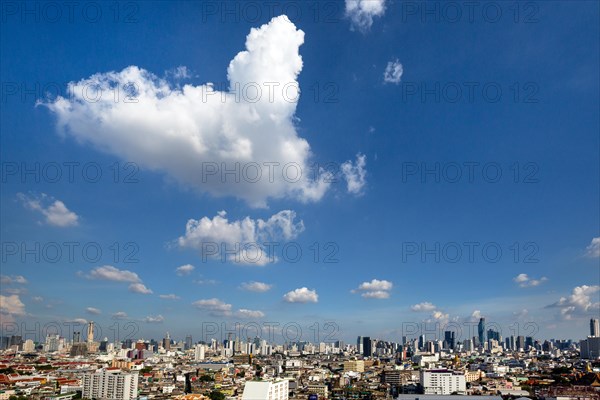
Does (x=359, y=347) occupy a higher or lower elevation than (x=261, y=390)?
lower

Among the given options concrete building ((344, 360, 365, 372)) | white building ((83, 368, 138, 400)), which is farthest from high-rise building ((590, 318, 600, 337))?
white building ((83, 368, 138, 400))

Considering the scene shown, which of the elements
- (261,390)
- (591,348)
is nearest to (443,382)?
(261,390)

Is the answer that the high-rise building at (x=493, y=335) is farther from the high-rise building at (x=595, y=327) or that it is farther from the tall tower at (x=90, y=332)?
the tall tower at (x=90, y=332)

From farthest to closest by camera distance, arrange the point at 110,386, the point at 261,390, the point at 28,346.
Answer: the point at 28,346, the point at 110,386, the point at 261,390

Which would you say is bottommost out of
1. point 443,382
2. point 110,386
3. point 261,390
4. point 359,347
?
point 359,347

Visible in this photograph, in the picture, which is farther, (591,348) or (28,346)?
(28,346)

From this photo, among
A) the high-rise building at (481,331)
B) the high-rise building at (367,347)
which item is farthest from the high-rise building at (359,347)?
the high-rise building at (481,331)

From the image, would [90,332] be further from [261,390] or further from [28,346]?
[261,390]
